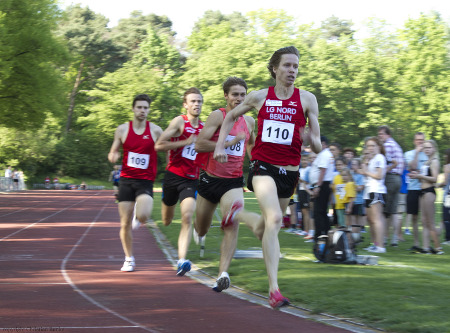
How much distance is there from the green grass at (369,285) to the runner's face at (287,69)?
209 centimetres

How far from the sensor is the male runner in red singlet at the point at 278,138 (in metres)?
6.22

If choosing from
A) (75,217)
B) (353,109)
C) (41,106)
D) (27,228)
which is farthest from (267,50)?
(27,228)

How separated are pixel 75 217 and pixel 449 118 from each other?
→ 147 feet

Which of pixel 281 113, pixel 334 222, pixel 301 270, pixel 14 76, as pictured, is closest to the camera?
pixel 281 113

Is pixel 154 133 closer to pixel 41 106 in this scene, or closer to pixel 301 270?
pixel 301 270

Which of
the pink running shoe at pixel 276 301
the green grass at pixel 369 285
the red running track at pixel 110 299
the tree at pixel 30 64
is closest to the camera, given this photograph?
the red running track at pixel 110 299

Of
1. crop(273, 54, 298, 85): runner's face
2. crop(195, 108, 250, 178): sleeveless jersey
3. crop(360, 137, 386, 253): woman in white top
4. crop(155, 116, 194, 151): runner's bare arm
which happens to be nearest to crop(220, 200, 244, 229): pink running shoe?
crop(195, 108, 250, 178): sleeveless jersey

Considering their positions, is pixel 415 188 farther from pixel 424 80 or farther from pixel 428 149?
pixel 424 80

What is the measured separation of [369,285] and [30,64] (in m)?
27.0

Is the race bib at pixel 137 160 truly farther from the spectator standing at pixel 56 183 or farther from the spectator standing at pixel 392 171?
the spectator standing at pixel 56 183

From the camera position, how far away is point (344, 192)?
12.3 m

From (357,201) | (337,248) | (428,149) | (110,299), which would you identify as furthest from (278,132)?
→ (357,201)

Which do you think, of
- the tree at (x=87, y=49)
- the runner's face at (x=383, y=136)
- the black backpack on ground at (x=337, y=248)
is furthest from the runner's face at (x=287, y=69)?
the tree at (x=87, y=49)

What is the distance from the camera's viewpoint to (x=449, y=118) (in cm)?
5875
